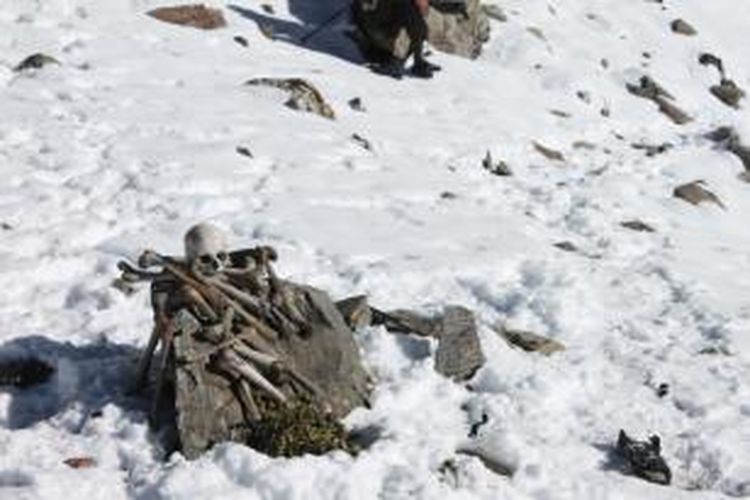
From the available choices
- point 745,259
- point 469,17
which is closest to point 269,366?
point 745,259

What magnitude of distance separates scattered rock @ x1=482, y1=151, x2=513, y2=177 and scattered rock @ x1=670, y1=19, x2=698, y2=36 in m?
11.7

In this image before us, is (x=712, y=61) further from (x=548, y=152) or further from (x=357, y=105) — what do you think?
(x=357, y=105)

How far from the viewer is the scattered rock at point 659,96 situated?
25.6 metres

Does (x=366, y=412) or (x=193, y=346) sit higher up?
(x=193, y=346)

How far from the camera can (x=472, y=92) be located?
76.0 feet

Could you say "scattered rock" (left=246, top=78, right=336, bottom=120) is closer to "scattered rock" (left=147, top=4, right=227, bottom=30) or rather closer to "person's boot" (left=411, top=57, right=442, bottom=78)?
"scattered rock" (left=147, top=4, right=227, bottom=30)

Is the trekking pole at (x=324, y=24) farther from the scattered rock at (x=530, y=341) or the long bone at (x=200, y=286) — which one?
the long bone at (x=200, y=286)

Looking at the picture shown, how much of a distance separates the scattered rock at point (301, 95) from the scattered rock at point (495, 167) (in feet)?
7.65

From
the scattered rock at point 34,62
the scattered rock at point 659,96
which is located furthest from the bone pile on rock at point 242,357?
the scattered rock at point 659,96

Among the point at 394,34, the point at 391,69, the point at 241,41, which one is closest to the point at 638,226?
the point at 391,69

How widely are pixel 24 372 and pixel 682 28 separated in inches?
885

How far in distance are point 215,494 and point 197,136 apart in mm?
8997

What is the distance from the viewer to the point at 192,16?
22359 mm

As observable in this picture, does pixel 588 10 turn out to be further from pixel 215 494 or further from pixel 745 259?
pixel 215 494
